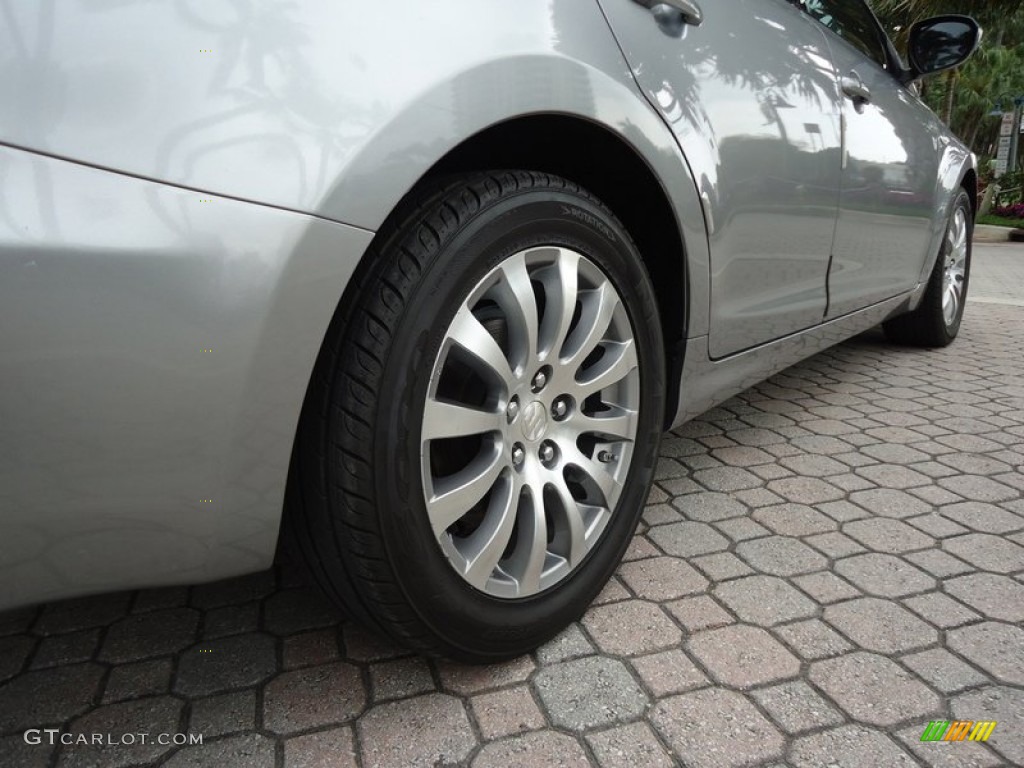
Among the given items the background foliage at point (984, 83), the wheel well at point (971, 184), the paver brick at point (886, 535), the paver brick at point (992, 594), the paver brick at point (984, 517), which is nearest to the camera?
the paver brick at point (992, 594)

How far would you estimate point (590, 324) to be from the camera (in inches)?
60.9

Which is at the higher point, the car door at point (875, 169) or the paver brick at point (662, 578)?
the car door at point (875, 169)

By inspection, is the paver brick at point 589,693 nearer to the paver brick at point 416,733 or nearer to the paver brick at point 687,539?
the paver brick at point 416,733

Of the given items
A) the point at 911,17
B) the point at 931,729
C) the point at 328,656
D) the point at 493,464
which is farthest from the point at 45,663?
the point at 911,17

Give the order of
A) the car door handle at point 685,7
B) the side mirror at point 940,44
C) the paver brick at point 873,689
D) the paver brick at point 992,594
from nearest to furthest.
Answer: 1. the paver brick at point 873,689
2. the car door handle at point 685,7
3. the paver brick at point 992,594
4. the side mirror at point 940,44

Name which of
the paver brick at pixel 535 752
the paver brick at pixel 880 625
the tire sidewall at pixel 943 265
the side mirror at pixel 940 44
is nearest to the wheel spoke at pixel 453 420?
the paver brick at pixel 535 752

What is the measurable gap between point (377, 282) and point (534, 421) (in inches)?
17.0

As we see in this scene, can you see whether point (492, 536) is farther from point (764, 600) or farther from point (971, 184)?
point (971, 184)

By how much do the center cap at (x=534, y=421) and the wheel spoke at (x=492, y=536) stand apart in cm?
9

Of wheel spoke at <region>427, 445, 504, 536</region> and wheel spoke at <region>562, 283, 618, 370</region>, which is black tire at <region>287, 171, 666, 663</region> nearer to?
wheel spoke at <region>427, 445, 504, 536</region>

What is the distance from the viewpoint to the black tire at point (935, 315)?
3934mm

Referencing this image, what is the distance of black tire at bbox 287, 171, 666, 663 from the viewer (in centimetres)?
120

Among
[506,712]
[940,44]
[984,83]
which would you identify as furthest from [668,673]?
[984,83]

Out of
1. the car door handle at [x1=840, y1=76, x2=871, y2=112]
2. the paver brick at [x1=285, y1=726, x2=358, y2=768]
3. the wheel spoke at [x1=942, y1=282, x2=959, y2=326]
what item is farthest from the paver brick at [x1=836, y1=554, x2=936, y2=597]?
the wheel spoke at [x1=942, y1=282, x2=959, y2=326]
